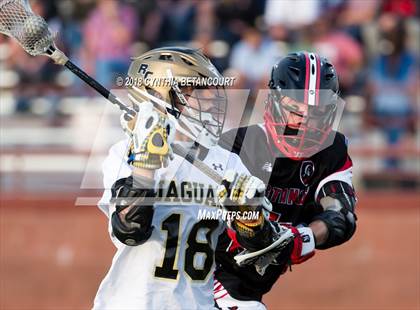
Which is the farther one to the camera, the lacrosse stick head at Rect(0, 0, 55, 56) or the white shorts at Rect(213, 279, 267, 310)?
the white shorts at Rect(213, 279, 267, 310)

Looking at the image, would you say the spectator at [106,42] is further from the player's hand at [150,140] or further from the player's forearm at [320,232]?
the player's hand at [150,140]

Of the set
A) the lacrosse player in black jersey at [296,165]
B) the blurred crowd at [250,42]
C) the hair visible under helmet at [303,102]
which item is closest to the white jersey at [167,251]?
the lacrosse player in black jersey at [296,165]

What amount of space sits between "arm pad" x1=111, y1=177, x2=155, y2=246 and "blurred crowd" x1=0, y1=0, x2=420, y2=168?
23.5ft

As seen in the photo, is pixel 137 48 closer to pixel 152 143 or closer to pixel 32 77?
pixel 32 77

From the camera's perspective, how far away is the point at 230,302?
5.27 metres

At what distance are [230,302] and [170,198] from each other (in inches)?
47.5

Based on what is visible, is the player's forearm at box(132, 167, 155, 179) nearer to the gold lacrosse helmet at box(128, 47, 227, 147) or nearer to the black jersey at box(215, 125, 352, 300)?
the gold lacrosse helmet at box(128, 47, 227, 147)

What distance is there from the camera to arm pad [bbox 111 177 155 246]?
3930mm

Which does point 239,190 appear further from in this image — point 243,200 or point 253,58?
point 253,58

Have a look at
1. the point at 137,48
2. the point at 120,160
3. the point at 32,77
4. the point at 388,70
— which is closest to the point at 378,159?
the point at 388,70

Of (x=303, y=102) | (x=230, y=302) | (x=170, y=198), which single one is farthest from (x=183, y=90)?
(x=230, y=302)

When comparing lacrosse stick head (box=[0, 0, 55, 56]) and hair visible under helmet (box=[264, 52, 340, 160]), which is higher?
lacrosse stick head (box=[0, 0, 55, 56])

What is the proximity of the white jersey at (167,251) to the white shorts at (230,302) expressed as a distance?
34.6 inches

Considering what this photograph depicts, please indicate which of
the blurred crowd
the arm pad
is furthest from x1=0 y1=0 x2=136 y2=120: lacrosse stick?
the blurred crowd
